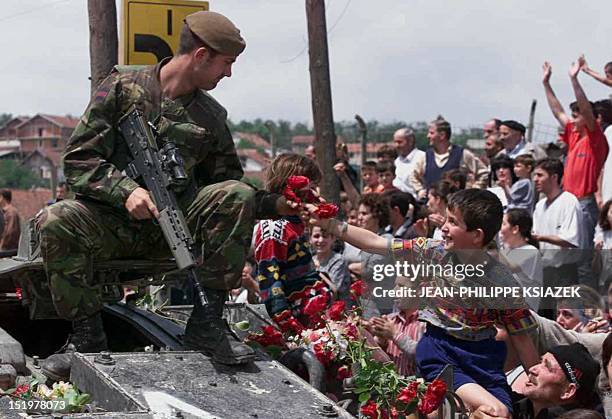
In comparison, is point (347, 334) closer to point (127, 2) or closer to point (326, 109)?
point (127, 2)

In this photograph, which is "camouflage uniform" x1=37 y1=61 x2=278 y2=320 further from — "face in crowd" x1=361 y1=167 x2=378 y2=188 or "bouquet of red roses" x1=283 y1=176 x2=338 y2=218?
"face in crowd" x1=361 y1=167 x2=378 y2=188

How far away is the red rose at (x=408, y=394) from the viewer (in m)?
6.08

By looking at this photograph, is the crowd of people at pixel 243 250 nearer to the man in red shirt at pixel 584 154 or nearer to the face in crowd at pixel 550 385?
the face in crowd at pixel 550 385

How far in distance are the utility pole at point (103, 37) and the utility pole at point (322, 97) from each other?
10.8 feet

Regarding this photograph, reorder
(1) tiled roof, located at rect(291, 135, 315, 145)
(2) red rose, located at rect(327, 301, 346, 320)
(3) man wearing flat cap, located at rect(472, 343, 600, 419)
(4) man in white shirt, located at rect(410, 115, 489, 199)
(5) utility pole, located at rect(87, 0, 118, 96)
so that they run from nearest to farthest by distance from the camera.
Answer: (3) man wearing flat cap, located at rect(472, 343, 600, 419), (2) red rose, located at rect(327, 301, 346, 320), (5) utility pole, located at rect(87, 0, 118, 96), (4) man in white shirt, located at rect(410, 115, 489, 199), (1) tiled roof, located at rect(291, 135, 315, 145)

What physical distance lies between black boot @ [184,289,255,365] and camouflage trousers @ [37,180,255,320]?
108mm

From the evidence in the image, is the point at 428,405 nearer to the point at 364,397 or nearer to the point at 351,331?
the point at 364,397

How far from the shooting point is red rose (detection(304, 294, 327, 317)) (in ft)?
24.4

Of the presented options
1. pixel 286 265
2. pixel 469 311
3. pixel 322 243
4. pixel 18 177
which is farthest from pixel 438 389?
pixel 18 177

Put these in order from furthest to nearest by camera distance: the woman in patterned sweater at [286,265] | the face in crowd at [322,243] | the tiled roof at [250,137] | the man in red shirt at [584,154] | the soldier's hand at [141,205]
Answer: the tiled roof at [250,137] → the man in red shirt at [584,154] → the face in crowd at [322,243] → the woman in patterned sweater at [286,265] → the soldier's hand at [141,205]

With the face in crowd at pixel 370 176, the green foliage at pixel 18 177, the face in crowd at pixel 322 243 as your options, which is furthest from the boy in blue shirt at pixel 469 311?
the green foliage at pixel 18 177

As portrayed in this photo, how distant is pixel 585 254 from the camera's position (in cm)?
1051

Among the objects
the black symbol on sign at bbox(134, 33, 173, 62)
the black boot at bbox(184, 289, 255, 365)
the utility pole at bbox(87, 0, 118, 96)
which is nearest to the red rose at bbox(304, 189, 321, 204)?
the black boot at bbox(184, 289, 255, 365)

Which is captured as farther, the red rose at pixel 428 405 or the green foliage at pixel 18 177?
the green foliage at pixel 18 177
